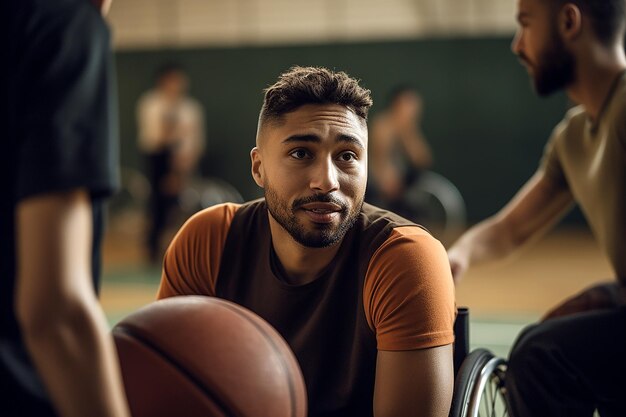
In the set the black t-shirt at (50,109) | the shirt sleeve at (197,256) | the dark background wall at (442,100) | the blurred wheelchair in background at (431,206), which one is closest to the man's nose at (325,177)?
the shirt sleeve at (197,256)

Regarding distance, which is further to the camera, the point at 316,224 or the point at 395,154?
the point at 395,154

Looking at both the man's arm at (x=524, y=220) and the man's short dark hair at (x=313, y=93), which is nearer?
the man's short dark hair at (x=313, y=93)

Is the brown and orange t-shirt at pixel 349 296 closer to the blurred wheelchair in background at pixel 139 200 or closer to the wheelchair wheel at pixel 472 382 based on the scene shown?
the wheelchair wheel at pixel 472 382

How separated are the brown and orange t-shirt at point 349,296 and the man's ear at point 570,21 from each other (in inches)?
34.5

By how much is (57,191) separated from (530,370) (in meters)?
1.47

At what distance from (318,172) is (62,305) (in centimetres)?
94

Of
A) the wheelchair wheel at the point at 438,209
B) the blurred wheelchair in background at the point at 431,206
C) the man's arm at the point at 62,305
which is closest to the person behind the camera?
the man's arm at the point at 62,305

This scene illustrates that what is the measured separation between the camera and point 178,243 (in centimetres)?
208

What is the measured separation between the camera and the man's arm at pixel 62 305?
3.25ft

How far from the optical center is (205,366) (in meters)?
1.48

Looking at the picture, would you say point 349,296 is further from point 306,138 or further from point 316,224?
point 306,138

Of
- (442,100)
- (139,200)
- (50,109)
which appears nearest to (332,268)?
(50,109)

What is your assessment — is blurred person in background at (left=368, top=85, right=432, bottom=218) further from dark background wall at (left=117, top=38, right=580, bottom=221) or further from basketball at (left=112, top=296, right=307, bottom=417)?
basketball at (left=112, top=296, right=307, bottom=417)

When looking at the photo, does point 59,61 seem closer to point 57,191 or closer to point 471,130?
point 57,191
